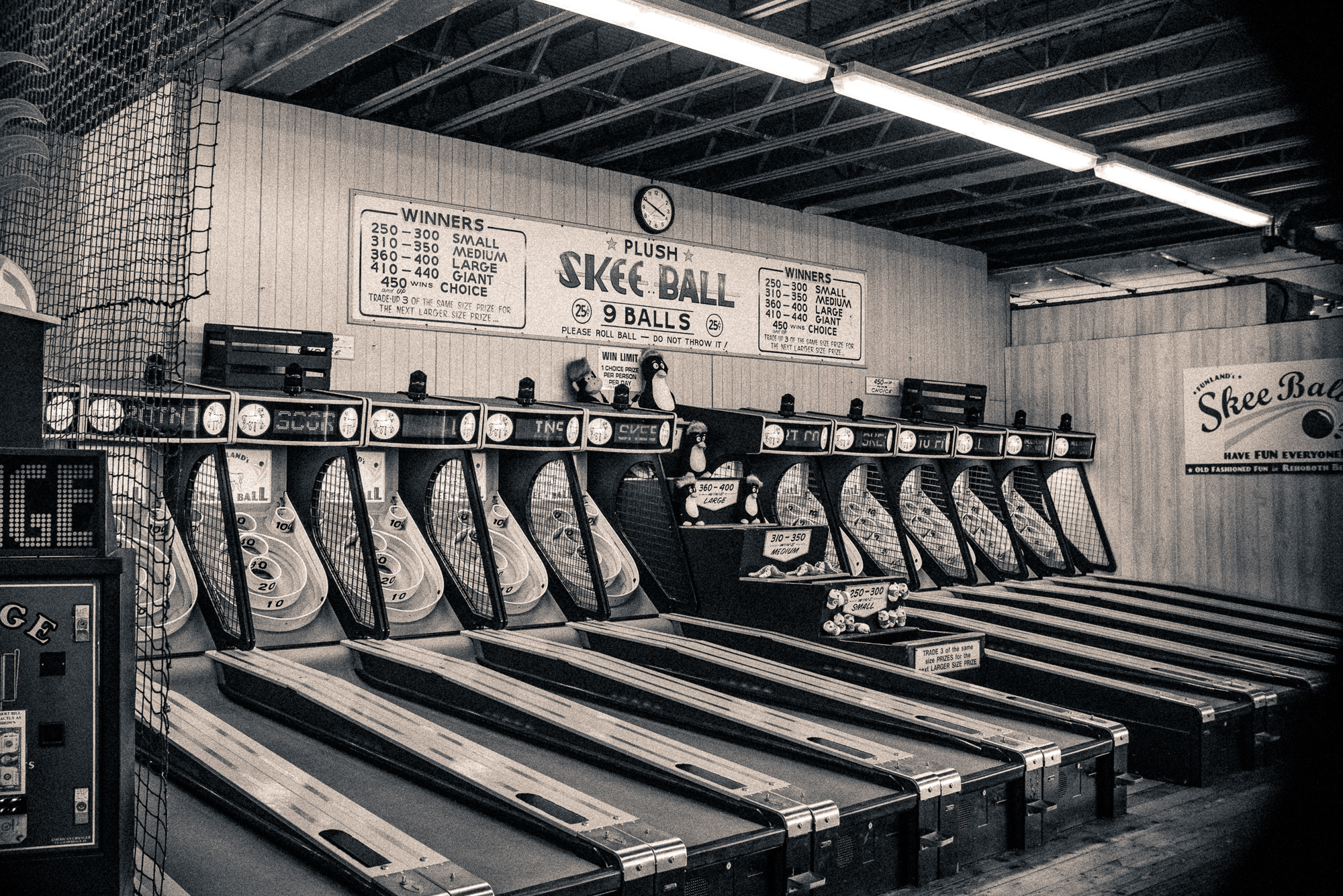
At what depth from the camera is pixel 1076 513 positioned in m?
10.1

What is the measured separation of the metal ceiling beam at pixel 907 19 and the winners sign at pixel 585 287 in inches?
108

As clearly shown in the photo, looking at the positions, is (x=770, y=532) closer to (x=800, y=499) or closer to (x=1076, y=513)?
(x=800, y=499)

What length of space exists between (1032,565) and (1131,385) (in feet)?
6.57

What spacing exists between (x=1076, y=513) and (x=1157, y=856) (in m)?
6.01

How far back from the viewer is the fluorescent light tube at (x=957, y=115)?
5.77 metres

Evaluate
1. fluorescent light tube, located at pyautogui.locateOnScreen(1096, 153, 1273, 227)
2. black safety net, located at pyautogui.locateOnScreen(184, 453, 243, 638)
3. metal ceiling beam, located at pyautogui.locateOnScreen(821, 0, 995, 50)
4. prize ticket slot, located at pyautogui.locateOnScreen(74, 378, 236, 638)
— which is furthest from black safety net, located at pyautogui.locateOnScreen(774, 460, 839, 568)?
prize ticket slot, located at pyautogui.locateOnScreen(74, 378, 236, 638)

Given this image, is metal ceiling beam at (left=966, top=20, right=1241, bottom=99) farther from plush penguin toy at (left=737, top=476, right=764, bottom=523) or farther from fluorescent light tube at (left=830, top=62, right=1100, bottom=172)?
plush penguin toy at (left=737, top=476, right=764, bottom=523)

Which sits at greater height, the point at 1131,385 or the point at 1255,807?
the point at 1131,385

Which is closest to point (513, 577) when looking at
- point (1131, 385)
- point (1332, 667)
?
point (1332, 667)

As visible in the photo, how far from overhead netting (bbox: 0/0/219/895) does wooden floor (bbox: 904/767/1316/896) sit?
304 cm

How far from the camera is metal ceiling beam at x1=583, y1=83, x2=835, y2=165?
680cm

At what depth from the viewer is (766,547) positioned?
22.6 feet

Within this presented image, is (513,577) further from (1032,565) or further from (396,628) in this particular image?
(1032,565)

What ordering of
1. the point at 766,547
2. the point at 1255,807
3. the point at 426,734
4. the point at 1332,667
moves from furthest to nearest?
the point at 766,547
the point at 1332,667
the point at 1255,807
the point at 426,734
